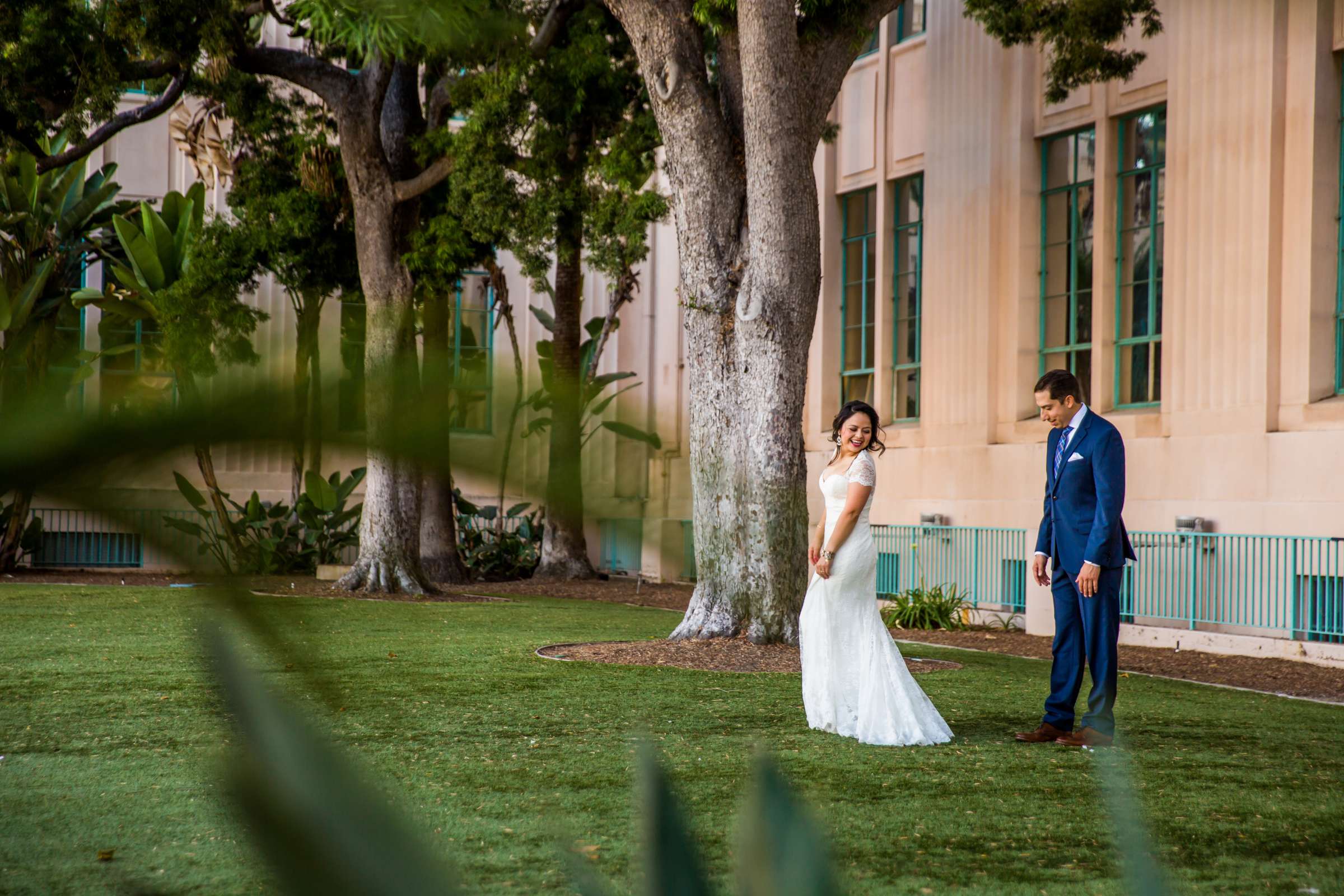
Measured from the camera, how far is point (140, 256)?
76.9 inches

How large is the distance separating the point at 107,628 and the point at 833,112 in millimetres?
13217

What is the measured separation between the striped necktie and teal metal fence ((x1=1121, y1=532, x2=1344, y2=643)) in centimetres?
619

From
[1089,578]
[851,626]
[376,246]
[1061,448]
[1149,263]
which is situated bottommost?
[851,626]

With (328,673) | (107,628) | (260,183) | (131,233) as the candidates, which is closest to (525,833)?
(131,233)

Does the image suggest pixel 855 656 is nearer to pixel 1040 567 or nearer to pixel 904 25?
pixel 1040 567

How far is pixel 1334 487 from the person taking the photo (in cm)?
1330

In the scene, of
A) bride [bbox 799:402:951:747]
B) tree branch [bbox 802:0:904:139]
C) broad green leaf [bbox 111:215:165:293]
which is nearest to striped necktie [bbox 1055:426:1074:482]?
bride [bbox 799:402:951:747]

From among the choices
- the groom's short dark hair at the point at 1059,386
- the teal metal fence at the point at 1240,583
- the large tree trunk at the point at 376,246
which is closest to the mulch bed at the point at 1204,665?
the teal metal fence at the point at 1240,583

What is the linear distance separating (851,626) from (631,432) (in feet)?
22.4

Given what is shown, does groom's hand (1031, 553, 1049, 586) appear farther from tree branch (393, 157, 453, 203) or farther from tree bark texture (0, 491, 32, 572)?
tree branch (393, 157, 453, 203)

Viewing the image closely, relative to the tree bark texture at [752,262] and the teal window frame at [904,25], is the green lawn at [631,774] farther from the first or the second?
the teal window frame at [904,25]

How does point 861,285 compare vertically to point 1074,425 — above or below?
above

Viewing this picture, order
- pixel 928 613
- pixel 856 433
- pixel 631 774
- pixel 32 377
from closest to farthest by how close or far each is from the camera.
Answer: pixel 32 377
pixel 631 774
pixel 856 433
pixel 928 613

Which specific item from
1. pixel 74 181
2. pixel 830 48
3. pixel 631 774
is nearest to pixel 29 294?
pixel 631 774
